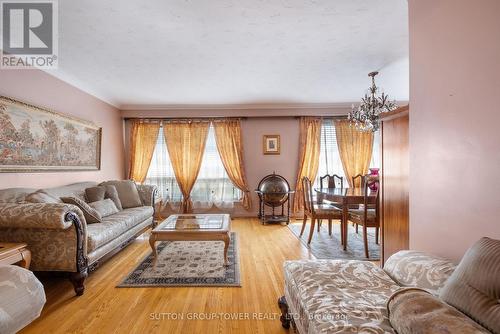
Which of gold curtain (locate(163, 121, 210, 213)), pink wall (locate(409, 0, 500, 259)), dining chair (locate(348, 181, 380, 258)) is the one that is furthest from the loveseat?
gold curtain (locate(163, 121, 210, 213))

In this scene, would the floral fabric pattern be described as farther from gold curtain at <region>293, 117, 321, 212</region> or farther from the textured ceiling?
gold curtain at <region>293, 117, 321, 212</region>

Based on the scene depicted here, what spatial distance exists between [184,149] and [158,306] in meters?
3.58

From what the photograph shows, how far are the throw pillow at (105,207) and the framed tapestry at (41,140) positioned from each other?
746mm

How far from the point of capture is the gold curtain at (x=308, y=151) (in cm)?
516

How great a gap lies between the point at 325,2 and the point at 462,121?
1357 mm

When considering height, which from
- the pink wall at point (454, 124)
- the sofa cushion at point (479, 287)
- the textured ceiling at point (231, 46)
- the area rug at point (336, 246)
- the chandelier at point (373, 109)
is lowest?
the area rug at point (336, 246)

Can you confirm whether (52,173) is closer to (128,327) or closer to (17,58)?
(17,58)

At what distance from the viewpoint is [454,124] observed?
1.38 metres

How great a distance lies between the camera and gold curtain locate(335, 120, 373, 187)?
5.21 m

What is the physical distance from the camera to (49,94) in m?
3.13

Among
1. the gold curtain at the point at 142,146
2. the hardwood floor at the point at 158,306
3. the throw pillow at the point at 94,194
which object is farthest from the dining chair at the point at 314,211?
the gold curtain at the point at 142,146

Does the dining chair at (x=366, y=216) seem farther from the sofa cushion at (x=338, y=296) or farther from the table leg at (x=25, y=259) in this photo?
the table leg at (x=25, y=259)

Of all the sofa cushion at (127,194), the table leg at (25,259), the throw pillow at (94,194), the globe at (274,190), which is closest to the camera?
the table leg at (25,259)

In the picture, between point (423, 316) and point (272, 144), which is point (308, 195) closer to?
point (272, 144)
